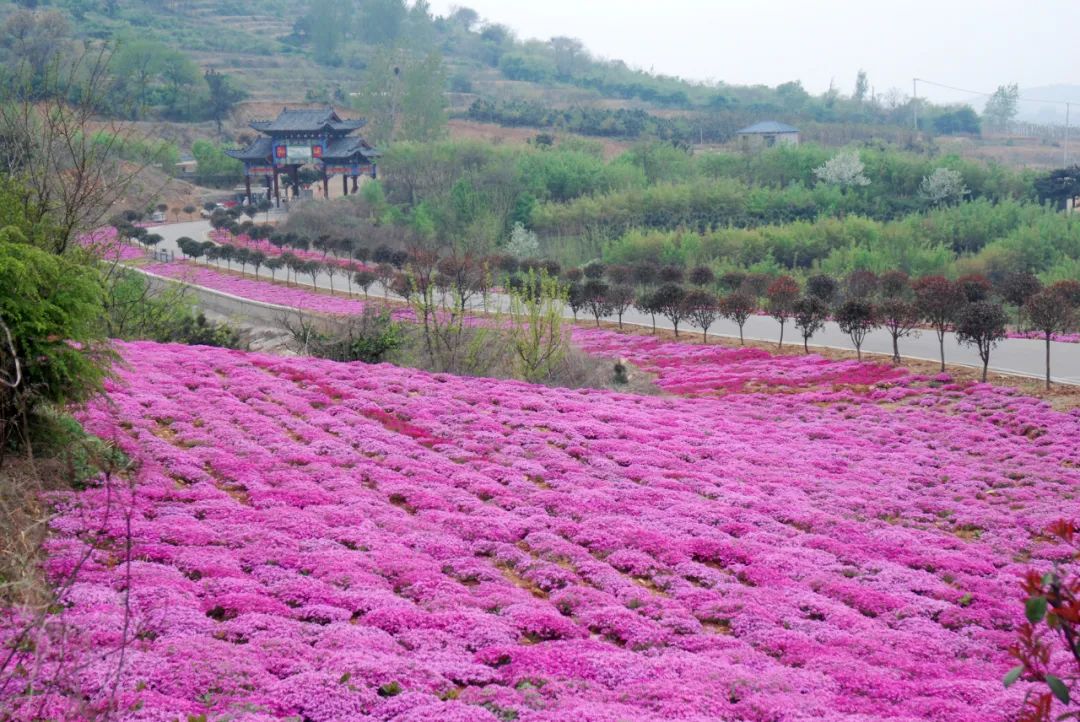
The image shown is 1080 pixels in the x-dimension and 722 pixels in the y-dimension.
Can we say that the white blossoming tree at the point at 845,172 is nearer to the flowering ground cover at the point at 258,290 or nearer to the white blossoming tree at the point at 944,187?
the white blossoming tree at the point at 944,187

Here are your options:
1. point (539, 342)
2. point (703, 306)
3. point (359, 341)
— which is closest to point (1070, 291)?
point (703, 306)

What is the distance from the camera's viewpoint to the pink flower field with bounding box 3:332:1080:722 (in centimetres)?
762

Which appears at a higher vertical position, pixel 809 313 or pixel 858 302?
pixel 858 302

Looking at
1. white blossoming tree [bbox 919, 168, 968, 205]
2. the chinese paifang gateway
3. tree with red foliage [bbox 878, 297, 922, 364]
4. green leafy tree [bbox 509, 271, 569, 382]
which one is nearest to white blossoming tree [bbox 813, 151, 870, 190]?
white blossoming tree [bbox 919, 168, 968, 205]

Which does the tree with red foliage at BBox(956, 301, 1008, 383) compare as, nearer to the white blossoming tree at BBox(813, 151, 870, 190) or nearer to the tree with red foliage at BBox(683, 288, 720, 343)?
the tree with red foliage at BBox(683, 288, 720, 343)

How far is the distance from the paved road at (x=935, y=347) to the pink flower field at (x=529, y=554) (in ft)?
14.1

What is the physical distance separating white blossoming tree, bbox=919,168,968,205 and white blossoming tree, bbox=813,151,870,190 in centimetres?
408

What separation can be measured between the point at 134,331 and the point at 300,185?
53969 mm

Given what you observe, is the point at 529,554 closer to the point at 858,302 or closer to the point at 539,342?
the point at 539,342

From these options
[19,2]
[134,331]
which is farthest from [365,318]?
[19,2]

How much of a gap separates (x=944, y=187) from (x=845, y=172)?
6077mm

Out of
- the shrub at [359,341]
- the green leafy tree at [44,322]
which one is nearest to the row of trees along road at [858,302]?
the shrub at [359,341]

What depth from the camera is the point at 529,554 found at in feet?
36.8

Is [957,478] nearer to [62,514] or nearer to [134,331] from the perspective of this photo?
[62,514]
